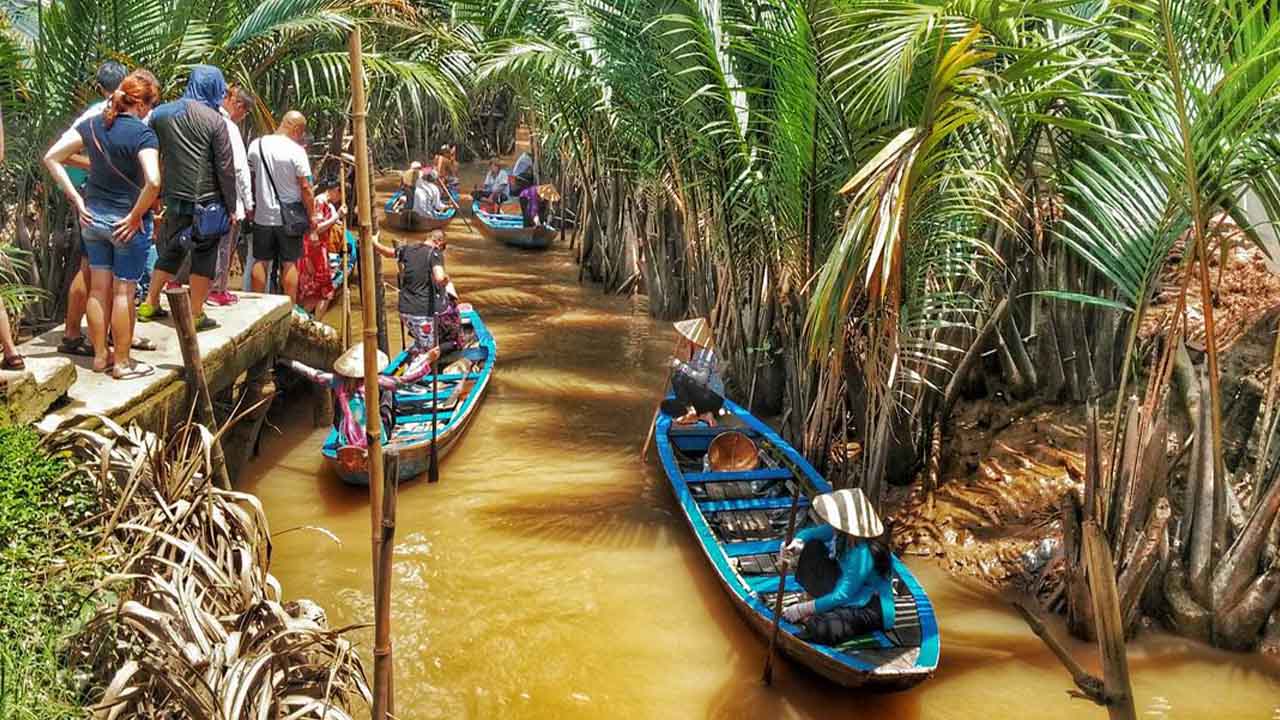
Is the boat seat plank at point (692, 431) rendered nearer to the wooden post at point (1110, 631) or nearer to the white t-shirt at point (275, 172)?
the white t-shirt at point (275, 172)

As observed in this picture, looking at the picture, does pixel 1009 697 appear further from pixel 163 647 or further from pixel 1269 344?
pixel 163 647

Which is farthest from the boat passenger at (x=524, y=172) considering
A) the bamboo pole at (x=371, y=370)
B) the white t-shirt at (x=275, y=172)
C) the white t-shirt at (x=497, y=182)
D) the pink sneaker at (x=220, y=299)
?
the bamboo pole at (x=371, y=370)

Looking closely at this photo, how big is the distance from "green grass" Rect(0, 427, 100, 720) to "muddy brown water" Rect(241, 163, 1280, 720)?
1.90 meters

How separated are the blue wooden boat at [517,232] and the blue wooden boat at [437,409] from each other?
7154 mm

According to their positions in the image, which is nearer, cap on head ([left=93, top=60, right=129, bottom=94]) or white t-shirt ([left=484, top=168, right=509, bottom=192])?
cap on head ([left=93, top=60, right=129, bottom=94])

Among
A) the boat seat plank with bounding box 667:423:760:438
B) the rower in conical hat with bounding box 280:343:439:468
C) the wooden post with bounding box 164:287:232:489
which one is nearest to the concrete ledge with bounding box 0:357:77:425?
the wooden post with bounding box 164:287:232:489

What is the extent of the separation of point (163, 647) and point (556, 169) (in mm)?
17139

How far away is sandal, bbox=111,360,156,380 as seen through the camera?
6031 millimetres

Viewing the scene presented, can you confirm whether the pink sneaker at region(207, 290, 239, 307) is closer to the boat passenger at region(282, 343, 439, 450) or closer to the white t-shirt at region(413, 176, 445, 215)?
the boat passenger at region(282, 343, 439, 450)

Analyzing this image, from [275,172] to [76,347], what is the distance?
265 centimetres

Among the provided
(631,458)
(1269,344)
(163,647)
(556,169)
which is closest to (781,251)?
(631,458)

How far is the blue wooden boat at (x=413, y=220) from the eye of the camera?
18266 millimetres

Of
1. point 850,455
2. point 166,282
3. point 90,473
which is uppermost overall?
point 166,282

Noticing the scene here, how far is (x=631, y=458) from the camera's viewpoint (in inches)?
362
